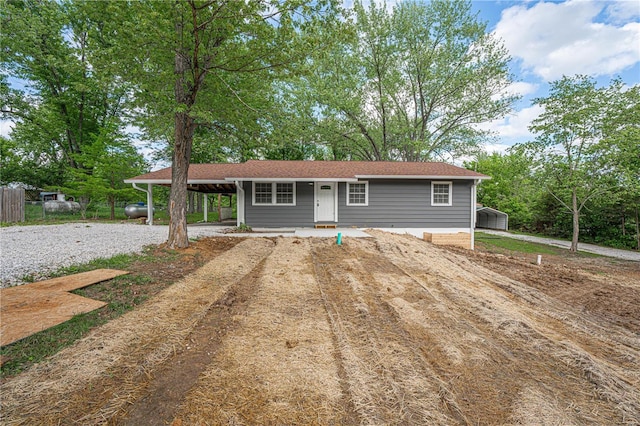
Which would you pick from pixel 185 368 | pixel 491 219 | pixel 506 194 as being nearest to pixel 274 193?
pixel 185 368

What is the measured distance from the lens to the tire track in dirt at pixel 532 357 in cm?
174

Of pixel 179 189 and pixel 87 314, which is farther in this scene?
pixel 179 189

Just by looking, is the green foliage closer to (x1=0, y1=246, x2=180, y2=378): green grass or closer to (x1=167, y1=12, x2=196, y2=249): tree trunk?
(x1=167, y1=12, x2=196, y2=249): tree trunk

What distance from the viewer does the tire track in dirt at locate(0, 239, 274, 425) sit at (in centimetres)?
151

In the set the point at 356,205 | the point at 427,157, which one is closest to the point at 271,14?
the point at 356,205

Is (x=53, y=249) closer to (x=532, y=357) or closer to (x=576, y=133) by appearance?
(x=532, y=357)

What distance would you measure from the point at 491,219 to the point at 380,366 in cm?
2313

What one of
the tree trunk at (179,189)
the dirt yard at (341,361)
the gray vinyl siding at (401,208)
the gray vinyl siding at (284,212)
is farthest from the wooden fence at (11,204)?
the gray vinyl siding at (401,208)

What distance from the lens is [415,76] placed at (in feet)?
57.6

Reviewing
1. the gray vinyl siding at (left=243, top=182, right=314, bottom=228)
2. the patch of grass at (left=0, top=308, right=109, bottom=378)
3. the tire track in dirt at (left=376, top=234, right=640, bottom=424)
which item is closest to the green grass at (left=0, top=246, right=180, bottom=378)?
the patch of grass at (left=0, top=308, right=109, bottom=378)

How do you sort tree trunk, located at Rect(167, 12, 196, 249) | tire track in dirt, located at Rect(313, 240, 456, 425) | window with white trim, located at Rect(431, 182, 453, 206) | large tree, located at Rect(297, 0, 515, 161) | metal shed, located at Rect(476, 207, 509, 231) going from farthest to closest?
metal shed, located at Rect(476, 207, 509, 231) < large tree, located at Rect(297, 0, 515, 161) < window with white trim, located at Rect(431, 182, 453, 206) < tree trunk, located at Rect(167, 12, 196, 249) < tire track in dirt, located at Rect(313, 240, 456, 425)

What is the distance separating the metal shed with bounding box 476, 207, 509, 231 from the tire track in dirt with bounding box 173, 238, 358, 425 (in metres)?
20.4

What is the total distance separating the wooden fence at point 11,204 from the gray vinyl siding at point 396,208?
12018 mm

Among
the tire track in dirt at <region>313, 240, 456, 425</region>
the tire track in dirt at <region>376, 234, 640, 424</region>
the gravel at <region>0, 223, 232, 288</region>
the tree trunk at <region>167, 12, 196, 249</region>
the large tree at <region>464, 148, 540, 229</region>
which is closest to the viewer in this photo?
the tire track in dirt at <region>313, 240, 456, 425</region>
